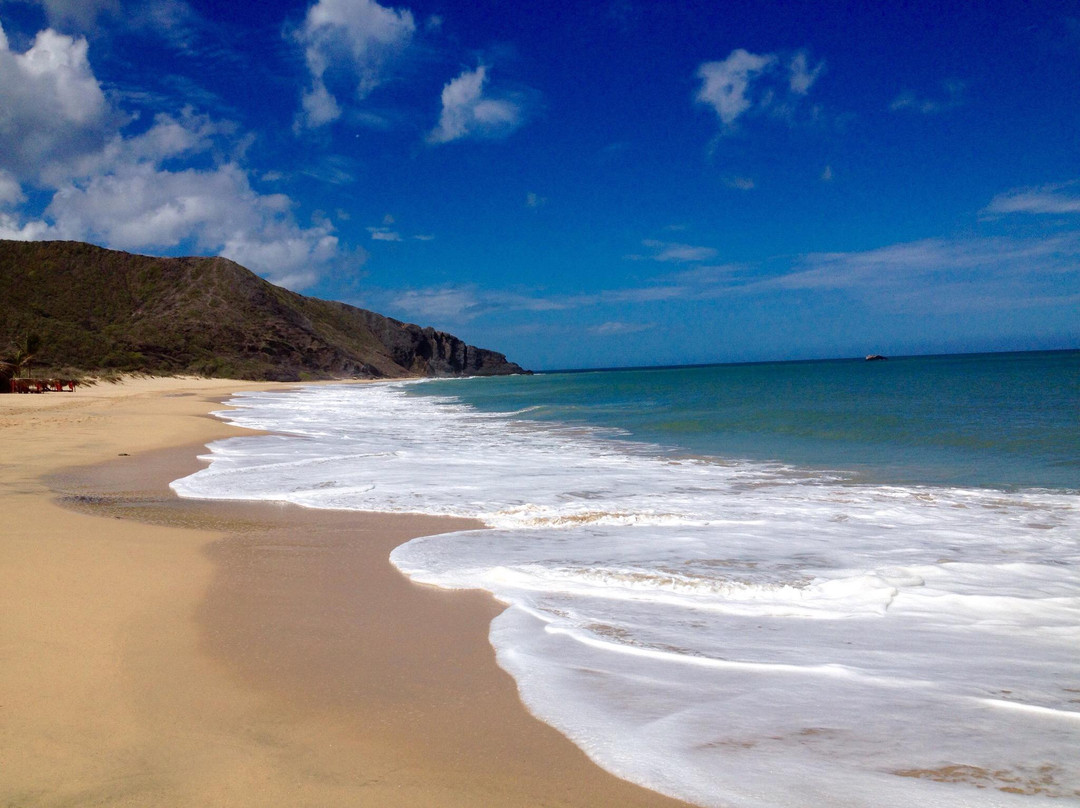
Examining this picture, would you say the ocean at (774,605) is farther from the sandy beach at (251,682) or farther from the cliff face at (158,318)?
the cliff face at (158,318)

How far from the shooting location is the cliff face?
6066 centimetres

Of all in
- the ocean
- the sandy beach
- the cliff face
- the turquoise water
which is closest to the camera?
the sandy beach

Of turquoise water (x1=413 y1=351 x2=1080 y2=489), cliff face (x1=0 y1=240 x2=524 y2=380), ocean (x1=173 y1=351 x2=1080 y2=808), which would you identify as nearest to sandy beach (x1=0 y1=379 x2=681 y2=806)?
ocean (x1=173 y1=351 x2=1080 y2=808)

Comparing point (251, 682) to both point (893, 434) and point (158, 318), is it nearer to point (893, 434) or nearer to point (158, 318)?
point (893, 434)

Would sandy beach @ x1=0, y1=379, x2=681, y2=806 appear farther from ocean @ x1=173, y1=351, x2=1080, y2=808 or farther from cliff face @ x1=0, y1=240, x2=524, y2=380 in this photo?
cliff face @ x1=0, y1=240, x2=524, y2=380

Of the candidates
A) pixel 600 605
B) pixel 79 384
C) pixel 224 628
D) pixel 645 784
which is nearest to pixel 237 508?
pixel 224 628

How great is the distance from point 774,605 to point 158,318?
83.3m

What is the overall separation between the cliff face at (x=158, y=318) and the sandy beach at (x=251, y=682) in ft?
189

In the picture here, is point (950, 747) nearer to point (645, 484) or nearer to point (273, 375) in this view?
point (645, 484)

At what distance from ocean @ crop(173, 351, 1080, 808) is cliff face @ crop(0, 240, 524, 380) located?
56928 mm

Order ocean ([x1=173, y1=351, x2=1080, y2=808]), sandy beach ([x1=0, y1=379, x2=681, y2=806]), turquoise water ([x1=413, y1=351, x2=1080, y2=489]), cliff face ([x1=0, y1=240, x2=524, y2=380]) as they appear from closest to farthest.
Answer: sandy beach ([x1=0, y1=379, x2=681, y2=806]) < ocean ([x1=173, y1=351, x2=1080, y2=808]) < turquoise water ([x1=413, y1=351, x2=1080, y2=489]) < cliff face ([x1=0, y1=240, x2=524, y2=380])

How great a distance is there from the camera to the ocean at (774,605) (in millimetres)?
2461

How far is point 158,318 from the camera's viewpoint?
74.5 meters

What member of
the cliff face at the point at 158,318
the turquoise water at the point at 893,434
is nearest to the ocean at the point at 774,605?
the turquoise water at the point at 893,434
